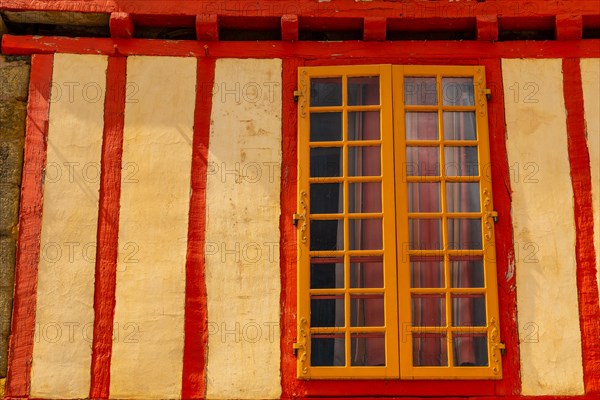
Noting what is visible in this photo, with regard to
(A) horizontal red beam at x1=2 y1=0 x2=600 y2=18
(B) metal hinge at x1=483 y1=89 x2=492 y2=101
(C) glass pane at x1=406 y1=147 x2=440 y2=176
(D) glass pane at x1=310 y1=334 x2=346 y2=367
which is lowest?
(D) glass pane at x1=310 y1=334 x2=346 y2=367

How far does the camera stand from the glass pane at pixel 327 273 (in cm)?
692

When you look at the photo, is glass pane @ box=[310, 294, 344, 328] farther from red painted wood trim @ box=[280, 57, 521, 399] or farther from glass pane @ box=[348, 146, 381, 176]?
glass pane @ box=[348, 146, 381, 176]

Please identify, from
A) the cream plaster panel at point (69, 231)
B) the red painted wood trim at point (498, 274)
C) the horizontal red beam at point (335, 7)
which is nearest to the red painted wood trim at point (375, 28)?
the horizontal red beam at point (335, 7)

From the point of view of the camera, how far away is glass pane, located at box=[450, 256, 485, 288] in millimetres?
6914

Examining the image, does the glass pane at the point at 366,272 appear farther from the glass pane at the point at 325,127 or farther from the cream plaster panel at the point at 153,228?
the cream plaster panel at the point at 153,228

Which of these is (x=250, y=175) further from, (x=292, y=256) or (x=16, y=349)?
(x=16, y=349)

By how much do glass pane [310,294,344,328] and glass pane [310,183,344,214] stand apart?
1.94 feet

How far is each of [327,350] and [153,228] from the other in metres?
1.45

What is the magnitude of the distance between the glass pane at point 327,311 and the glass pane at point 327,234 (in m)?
0.34

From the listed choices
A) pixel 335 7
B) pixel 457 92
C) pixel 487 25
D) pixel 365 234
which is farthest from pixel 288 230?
pixel 487 25

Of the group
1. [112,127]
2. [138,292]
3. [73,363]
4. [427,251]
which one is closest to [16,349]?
[73,363]

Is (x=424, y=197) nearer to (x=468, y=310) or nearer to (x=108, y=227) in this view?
(x=468, y=310)

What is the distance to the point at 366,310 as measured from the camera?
22.6 ft

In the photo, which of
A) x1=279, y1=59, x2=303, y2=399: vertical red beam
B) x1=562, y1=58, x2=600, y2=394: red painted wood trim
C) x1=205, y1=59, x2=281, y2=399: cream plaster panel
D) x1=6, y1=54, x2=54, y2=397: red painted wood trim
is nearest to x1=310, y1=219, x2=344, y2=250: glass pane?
x1=279, y1=59, x2=303, y2=399: vertical red beam
